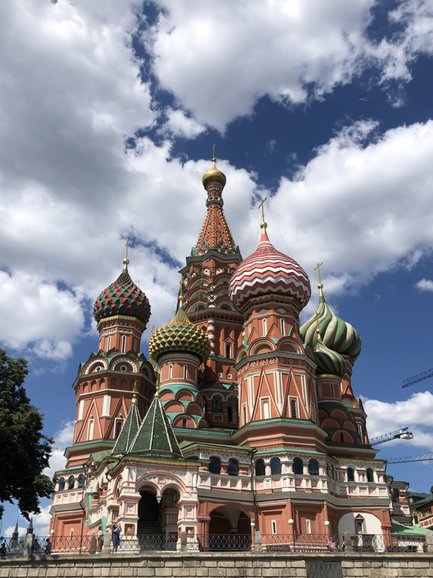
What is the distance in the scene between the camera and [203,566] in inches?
619

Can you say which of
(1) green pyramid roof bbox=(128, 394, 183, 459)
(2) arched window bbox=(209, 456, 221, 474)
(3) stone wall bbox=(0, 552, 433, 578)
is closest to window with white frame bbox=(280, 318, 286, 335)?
(2) arched window bbox=(209, 456, 221, 474)

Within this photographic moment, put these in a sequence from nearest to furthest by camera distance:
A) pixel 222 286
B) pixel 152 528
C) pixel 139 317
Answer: pixel 152 528, pixel 139 317, pixel 222 286

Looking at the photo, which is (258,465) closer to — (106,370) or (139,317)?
(106,370)

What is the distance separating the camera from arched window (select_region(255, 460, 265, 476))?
29016mm

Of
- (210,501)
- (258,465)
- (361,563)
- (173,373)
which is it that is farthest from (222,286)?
(361,563)

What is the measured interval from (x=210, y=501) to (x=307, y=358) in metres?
10.1

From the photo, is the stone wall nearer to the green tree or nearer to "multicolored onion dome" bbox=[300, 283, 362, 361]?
the green tree

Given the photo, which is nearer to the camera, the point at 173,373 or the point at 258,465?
the point at 258,465

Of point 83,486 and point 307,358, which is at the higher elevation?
point 307,358

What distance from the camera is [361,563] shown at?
1659 cm

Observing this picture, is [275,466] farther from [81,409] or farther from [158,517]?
[81,409]

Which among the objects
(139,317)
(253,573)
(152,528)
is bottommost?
(253,573)

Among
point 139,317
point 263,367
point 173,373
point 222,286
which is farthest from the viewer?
point 222,286

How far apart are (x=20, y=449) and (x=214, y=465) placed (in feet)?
37.3
